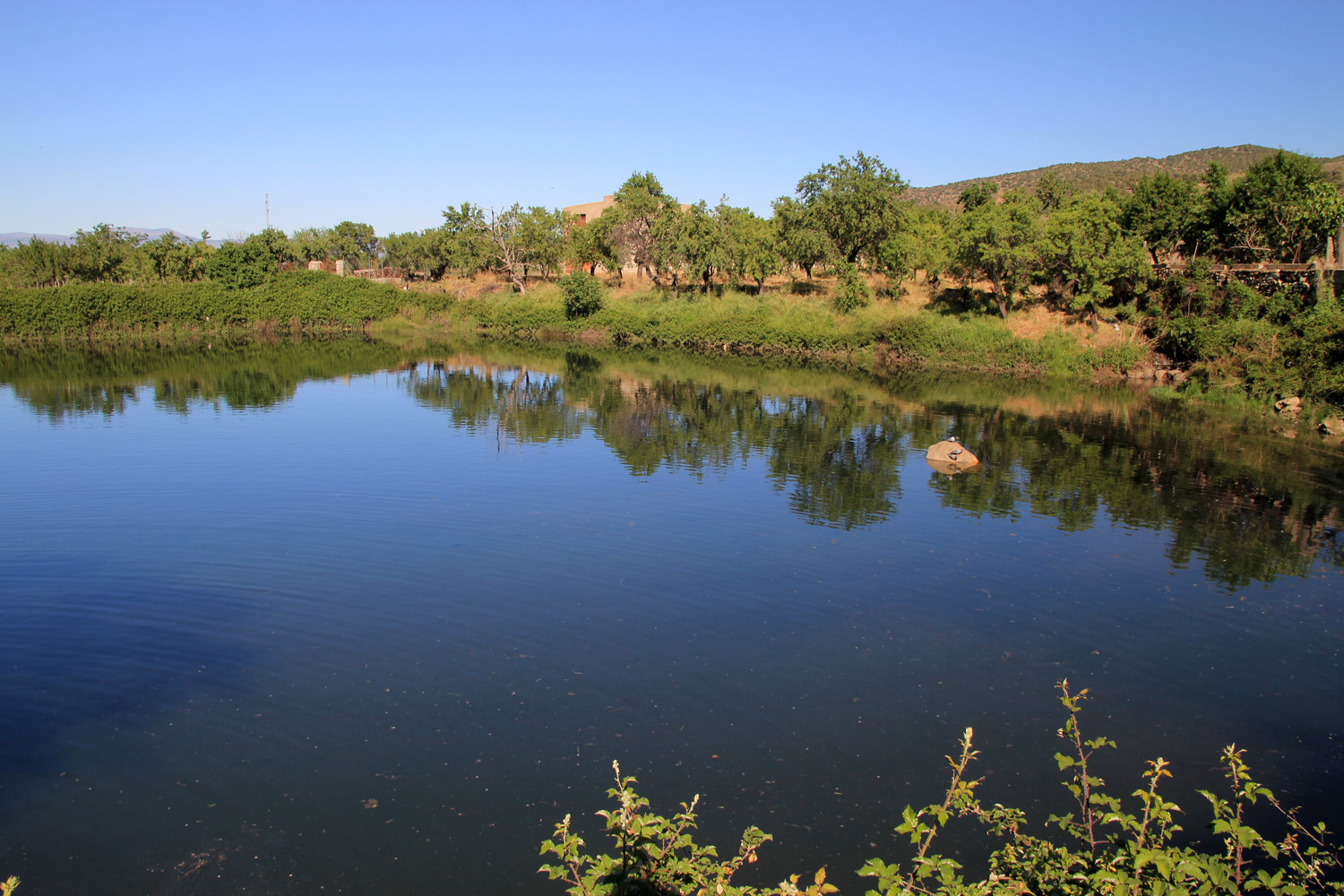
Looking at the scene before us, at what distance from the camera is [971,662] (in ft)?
35.1

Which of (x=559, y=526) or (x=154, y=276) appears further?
(x=154, y=276)

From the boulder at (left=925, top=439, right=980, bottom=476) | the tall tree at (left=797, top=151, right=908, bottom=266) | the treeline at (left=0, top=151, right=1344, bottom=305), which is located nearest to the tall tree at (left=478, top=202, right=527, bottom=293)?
the treeline at (left=0, top=151, right=1344, bottom=305)

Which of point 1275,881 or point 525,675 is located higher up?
point 1275,881

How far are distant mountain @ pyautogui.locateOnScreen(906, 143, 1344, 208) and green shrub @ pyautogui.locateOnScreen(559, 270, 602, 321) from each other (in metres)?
39.3

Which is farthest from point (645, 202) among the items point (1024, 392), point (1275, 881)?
point (1275, 881)

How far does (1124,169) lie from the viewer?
90562 mm

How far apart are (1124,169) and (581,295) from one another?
65.5 meters

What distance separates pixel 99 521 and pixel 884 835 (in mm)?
14276

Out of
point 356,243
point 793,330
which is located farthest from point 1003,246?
point 356,243

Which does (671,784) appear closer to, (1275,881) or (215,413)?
(1275,881)

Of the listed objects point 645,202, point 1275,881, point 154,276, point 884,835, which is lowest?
point 884,835

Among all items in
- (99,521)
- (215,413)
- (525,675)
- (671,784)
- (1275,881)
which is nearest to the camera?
(1275,881)

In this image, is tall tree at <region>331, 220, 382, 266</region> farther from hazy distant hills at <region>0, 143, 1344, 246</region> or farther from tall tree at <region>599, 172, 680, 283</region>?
tall tree at <region>599, 172, 680, 283</region>

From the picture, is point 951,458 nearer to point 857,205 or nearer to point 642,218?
point 857,205
